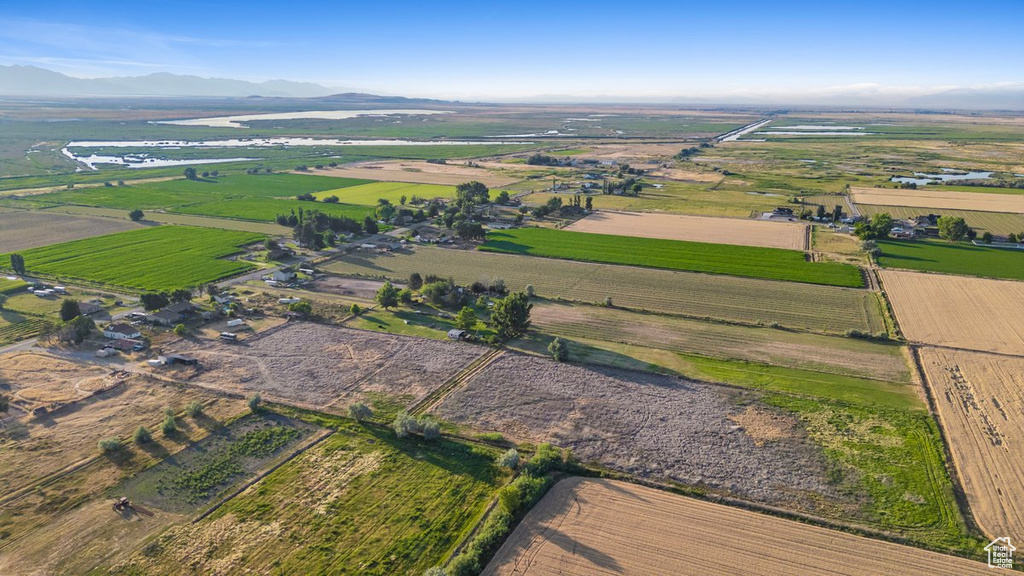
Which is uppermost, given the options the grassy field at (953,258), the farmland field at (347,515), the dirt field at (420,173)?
the dirt field at (420,173)

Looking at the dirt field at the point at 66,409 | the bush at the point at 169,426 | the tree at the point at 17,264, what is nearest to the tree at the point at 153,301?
the dirt field at the point at 66,409

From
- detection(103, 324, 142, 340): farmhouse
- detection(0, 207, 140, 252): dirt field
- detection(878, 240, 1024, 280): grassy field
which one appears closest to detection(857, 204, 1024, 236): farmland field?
detection(878, 240, 1024, 280): grassy field

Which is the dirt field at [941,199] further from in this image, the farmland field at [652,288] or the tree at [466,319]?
the tree at [466,319]

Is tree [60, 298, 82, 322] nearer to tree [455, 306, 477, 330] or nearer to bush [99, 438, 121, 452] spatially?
bush [99, 438, 121, 452]

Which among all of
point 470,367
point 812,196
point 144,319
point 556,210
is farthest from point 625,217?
point 144,319

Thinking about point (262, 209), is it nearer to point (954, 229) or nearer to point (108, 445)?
point (108, 445)

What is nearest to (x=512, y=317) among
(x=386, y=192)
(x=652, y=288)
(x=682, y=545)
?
A: (x=652, y=288)
